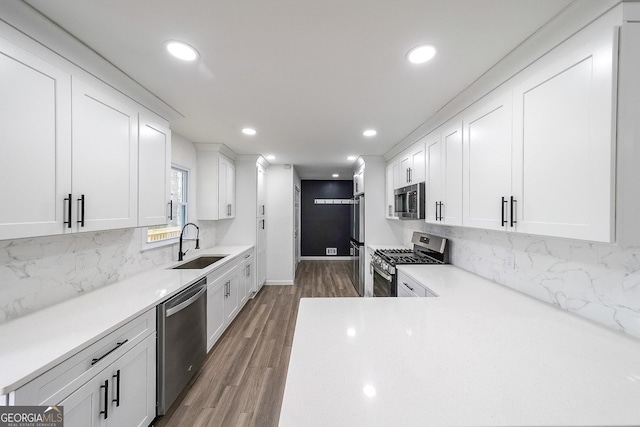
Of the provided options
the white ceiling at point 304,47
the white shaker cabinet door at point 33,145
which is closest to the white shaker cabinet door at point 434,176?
the white ceiling at point 304,47

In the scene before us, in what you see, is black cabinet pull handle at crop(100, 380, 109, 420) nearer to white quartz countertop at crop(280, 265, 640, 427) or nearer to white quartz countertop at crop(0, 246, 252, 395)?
white quartz countertop at crop(0, 246, 252, 395)

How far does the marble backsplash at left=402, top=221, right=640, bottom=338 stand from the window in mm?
3403

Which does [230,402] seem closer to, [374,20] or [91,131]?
[91,131]

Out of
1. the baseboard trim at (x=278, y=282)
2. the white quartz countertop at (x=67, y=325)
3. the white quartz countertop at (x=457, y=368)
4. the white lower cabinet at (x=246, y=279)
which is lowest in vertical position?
the baseboard trim at (x=278, y=282)

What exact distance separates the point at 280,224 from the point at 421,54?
13.4ft

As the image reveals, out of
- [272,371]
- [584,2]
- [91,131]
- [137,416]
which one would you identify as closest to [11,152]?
[91,131]

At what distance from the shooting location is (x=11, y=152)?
1128 millimetres

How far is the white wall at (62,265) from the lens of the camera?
1377 mm

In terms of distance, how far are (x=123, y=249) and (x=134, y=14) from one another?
Result: 1.88m

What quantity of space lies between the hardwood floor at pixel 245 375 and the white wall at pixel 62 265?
1148 mm

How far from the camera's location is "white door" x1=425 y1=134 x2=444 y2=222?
2.45 metres

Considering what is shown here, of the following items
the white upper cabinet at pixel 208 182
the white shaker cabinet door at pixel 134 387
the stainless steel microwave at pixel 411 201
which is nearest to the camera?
the white shaker cabinet door at pixel 134 387

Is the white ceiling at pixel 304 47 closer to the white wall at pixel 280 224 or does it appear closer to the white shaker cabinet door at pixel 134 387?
the white shaker cabinet door at pixel 134 387

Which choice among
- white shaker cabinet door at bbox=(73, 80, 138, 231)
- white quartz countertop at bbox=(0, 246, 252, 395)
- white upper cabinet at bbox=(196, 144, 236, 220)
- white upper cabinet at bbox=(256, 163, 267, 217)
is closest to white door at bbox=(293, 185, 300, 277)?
white upper cabinet at bbox=(256, 163, 267, 217)
